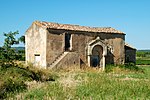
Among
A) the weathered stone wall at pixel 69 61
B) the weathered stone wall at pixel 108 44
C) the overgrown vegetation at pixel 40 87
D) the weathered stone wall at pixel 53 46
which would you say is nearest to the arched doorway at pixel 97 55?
the weathered stone wall at pixel 108 44

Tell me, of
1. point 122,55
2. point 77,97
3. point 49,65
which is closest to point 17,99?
point 77,97

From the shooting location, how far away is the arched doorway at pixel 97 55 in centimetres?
3142

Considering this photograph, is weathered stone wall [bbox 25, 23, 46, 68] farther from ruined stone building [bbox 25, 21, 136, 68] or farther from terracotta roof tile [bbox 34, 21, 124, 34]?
terracotta roof tile [bbox 34, 21, 124, 34]

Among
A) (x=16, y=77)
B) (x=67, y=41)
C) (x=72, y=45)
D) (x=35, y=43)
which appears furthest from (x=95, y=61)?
(x=16, y=77)

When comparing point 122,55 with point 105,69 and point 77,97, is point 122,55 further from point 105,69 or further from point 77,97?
point 77,97

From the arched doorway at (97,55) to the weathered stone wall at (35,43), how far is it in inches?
238

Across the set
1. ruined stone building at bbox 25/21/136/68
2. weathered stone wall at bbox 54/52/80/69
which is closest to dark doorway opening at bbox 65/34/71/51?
ruined stone building at bbox 25/21/136/68

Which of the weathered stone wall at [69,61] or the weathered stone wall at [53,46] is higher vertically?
the weathered stone wall at [53,46]

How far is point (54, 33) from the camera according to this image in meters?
28.4

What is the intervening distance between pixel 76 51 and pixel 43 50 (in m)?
3.72

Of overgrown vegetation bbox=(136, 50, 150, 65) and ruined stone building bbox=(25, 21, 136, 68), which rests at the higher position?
ruined stone building bbox=(25, 21, 136, 68)

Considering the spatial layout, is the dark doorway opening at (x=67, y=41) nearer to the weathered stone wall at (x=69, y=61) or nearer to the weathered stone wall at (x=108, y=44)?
the weathered stone wall at (x=108, y=44)

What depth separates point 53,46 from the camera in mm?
28328

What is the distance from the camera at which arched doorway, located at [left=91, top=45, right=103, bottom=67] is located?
103 feet
